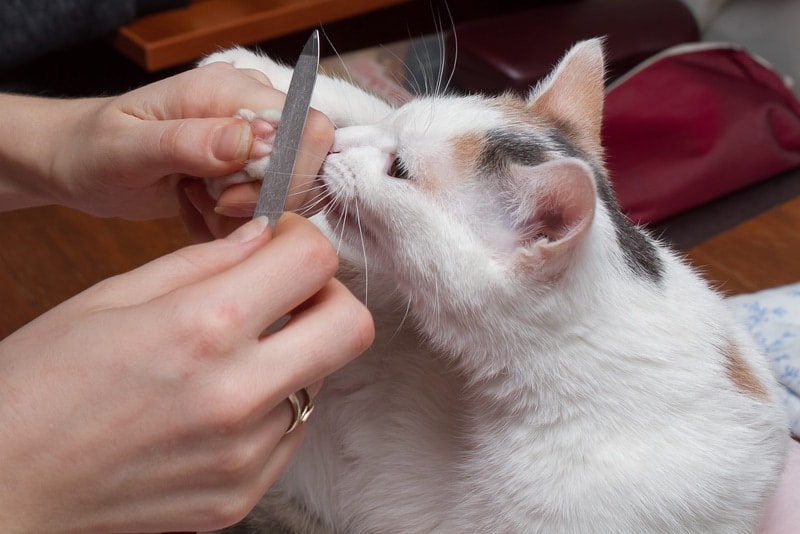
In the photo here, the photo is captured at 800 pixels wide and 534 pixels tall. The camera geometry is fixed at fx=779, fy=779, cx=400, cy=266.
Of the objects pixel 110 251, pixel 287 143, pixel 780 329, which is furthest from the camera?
pixel 110 251

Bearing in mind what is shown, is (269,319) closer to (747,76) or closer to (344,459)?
(344,459)

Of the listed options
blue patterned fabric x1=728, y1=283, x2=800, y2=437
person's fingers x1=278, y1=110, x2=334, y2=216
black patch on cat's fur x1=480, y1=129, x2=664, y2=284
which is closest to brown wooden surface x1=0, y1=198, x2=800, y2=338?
blue patterned fabric x1=728, y1=283, x2=800, y2=437

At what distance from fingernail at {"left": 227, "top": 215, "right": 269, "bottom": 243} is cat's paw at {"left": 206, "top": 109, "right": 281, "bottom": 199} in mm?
101

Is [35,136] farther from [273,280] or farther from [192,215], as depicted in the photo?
[273,280]

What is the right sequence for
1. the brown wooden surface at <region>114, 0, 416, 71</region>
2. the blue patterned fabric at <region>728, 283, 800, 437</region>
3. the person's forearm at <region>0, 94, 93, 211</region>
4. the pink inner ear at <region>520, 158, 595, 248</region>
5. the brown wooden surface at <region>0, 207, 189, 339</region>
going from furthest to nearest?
the brown wooden surface at <region>114, 0, 416, 71</region>
the brown wooden surface at <region>0, 207, 189, 339</region>
the blue patterned fabric at <region>728, 283, 800, 437</region>
the person's forearm at <region>0, 94, 93, 211</region>
the pink inner ear at <region>520, 158, 595, 248</region>

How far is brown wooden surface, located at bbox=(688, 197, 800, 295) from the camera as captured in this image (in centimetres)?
134

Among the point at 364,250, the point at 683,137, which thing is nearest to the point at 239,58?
the point at 364,250

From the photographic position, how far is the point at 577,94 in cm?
88

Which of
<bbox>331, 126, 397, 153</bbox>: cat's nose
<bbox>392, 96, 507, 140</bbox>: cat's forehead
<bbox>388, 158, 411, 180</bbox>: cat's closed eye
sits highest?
<bbox>392, 96, 507, 140</bbox>: cat's forehead

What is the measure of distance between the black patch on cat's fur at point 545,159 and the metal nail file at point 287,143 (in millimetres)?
182

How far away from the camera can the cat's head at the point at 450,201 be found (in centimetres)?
67

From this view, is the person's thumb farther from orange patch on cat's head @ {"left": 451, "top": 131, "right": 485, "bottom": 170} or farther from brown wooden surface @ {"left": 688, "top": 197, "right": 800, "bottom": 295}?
brown wooden surface @ {"left": 688, "top": 197, "right": 800, "bottom": 295}

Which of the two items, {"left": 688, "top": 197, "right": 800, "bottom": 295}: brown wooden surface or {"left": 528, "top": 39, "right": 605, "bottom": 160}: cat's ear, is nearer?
{"left": 528, "top": 39, "right": 605, "bottom": 160}: cat's ear

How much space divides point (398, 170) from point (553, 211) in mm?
153
